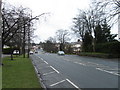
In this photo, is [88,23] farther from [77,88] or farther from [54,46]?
[54,46]

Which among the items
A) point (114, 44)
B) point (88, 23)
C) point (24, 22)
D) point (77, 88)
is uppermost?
point (88, 23)

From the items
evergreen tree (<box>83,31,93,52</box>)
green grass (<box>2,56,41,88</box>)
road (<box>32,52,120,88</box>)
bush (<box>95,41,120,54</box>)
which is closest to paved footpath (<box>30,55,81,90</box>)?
road (<box>32,52,120,88</box>)

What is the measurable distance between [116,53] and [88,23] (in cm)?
1697

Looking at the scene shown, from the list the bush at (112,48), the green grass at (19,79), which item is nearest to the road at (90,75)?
the green grass at (19,79)

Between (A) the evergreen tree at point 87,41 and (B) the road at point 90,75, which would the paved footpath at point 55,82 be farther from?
(A) the evergreen tree at point 87,41

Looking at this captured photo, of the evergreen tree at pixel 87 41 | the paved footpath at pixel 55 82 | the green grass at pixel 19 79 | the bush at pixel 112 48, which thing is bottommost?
the paved footpath at pixel 55 82

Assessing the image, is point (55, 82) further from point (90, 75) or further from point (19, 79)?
point (90, 75)

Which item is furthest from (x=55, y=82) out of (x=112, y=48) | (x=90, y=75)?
(x=112, y=48)

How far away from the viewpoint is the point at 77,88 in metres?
8.43

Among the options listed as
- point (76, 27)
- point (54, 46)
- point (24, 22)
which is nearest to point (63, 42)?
point (54, 46)

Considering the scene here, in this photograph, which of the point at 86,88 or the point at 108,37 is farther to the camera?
the point at 108,37

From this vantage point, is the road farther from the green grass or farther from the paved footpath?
the green grass

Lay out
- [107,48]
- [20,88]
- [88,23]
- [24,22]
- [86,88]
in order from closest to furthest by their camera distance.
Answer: [20,88] → [86,88] → [24,22] → [107,48] → [88,23]

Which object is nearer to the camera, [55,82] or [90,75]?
[55,82]
